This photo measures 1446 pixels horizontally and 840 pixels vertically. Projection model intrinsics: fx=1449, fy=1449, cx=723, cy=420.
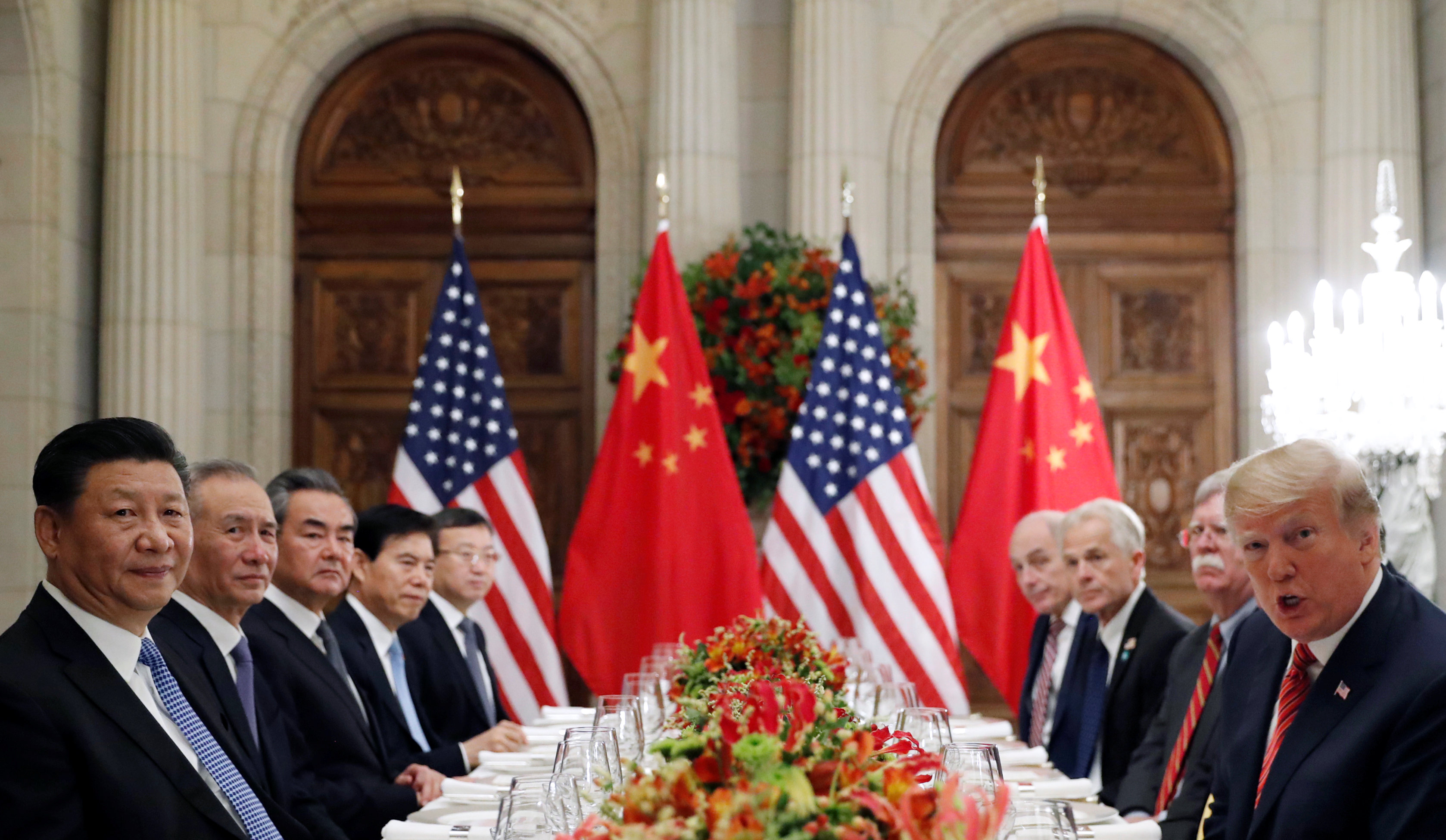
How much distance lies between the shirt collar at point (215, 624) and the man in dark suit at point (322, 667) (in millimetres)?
379

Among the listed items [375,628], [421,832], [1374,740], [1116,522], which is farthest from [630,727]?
[1116,522]

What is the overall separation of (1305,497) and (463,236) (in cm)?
614

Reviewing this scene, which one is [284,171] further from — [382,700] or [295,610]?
[295,610]

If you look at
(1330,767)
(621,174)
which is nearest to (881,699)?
(1330,767)

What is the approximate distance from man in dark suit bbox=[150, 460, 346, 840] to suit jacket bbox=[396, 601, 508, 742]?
162 centimetres

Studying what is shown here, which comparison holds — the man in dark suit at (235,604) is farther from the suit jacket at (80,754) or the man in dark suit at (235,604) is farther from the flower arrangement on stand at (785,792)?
the flower arrangement on stand at (785,792)

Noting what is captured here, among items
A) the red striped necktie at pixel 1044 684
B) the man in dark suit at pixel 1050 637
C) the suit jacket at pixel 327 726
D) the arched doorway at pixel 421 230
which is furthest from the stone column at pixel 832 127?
the suit jacket at pixel 327 726

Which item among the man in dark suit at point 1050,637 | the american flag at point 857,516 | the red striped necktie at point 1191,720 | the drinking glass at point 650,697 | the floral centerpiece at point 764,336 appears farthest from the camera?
the floral centerpiece at point 764,336

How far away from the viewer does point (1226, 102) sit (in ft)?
25.6

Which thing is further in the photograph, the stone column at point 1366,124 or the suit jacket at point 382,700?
the stone column at point 1366,124

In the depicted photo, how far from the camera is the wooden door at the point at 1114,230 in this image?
7828 mm

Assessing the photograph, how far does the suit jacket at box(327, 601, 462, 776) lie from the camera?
4.32m

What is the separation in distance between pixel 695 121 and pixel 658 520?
2058mm

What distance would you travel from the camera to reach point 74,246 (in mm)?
7355
